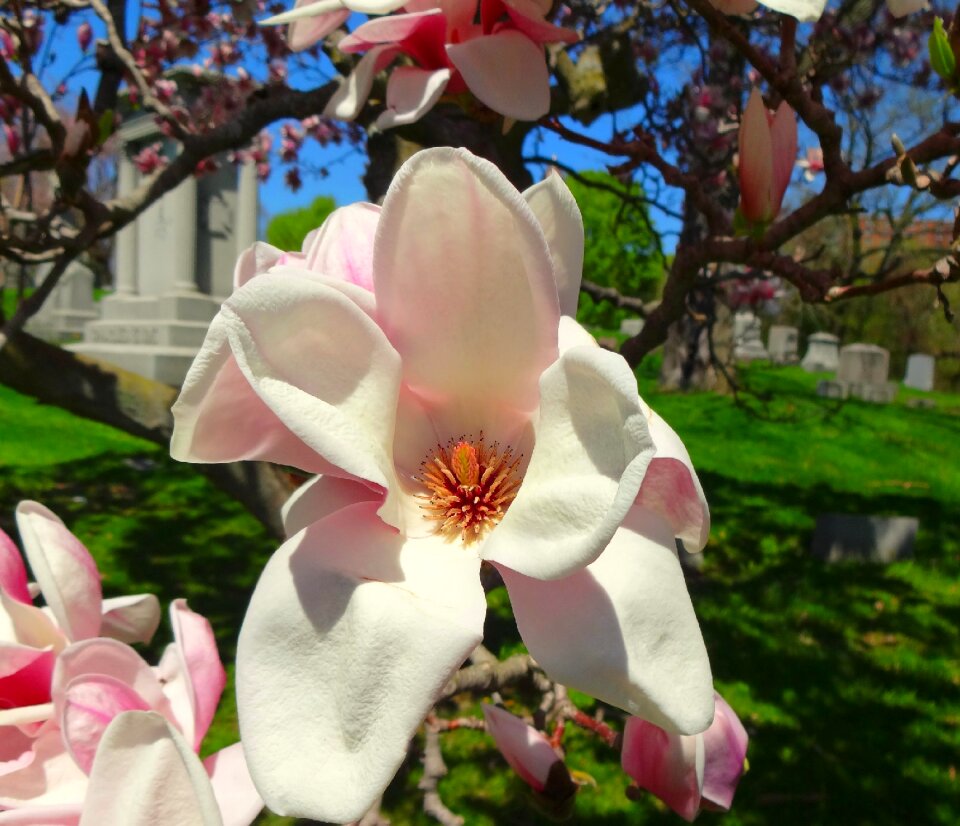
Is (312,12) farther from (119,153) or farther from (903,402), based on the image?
(903,402)

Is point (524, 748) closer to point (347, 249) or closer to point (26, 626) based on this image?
point (26, 626)

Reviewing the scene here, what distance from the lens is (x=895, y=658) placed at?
13.5ft

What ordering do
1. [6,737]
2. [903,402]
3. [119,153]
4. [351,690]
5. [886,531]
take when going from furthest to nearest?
[903,402], [119,153], [886,531], [6,737], [351,690]

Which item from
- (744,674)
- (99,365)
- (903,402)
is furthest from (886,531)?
(903,402)

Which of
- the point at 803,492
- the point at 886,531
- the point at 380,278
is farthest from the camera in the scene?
the point at 803,492

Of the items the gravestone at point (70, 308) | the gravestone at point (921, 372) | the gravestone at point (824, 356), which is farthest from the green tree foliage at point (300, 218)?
the gravestone at point (921, 372)

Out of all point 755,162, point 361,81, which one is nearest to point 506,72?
point 361,81

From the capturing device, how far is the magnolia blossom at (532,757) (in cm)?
103

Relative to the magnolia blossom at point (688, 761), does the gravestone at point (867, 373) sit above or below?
below

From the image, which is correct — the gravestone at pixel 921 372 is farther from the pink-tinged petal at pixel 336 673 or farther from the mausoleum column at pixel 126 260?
the pink-tinged petal at pixel 336 673

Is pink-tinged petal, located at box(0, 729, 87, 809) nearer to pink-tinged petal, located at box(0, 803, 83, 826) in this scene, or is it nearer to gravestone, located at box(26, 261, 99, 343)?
pink-tinged petal, located at box(0, 803, 83, 826)

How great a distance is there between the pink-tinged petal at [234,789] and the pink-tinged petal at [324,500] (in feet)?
0.67

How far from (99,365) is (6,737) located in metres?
1.92

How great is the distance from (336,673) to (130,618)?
1.68ft
